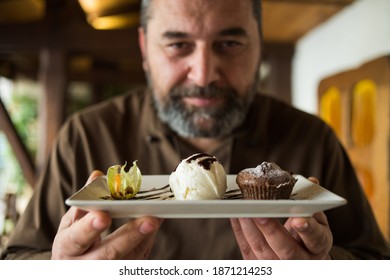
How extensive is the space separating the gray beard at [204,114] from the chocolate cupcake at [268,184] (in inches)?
8.2

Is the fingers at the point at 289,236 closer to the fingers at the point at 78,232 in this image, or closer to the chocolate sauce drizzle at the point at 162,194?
the chocolate sauce drizzle at the point at 162,194

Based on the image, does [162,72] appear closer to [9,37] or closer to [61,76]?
[61,76]

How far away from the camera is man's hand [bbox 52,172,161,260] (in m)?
0.33

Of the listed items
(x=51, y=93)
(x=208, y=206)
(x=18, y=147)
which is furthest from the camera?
(x=51, y=93)

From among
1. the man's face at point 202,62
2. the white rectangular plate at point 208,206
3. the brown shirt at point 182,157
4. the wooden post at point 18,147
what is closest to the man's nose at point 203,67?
the man's face at point 202,62

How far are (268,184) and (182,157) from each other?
0.80 feet

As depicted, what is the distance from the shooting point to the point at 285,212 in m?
0.34

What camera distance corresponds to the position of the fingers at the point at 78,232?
0.32m

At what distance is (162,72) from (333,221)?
0.31 m

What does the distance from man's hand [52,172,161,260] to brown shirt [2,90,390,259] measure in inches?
6.1

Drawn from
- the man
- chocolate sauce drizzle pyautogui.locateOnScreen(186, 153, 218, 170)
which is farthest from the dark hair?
chocolate sauce drizzle pyautogui.locateOnScreen(186, 153, 218, 170)

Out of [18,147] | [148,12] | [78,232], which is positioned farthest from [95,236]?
[18,147]

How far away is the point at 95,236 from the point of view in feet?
1.11

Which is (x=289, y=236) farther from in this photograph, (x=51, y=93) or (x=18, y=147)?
(x=51, y=93)
